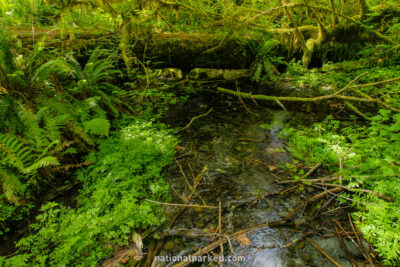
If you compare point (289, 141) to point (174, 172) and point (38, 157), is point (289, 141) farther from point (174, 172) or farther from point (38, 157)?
point (38, 157)

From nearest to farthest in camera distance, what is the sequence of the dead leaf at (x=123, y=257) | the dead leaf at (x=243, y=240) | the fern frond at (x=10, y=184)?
the dead leaf at (x=123, y=257) → the dead leaf at (x=243, y=240) → the fern frond at (x=10, y=184)

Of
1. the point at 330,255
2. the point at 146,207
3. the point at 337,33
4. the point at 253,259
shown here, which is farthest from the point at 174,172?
the point at 337,33

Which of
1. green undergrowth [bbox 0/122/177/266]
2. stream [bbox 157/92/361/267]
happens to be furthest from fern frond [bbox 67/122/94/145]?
stream [bbox 157/92/361/267]

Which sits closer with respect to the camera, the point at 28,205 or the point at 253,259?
the point at 253,259

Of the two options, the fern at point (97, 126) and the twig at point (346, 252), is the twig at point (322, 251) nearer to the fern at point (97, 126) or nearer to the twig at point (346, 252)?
the twig at point (346, 252)

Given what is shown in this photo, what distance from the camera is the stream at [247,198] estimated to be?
201 cm

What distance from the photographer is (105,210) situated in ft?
7.71

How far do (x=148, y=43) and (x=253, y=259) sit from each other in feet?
17.0

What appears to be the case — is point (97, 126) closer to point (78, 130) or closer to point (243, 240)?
point (78, 130)

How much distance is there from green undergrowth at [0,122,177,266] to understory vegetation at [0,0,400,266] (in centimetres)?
2

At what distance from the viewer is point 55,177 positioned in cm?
294

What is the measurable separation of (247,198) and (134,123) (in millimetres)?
2713

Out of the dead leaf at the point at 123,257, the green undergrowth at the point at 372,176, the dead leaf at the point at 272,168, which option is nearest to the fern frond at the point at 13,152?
the dead leaf at the point at 123,257

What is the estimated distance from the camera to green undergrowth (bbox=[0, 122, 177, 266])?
201 cm
